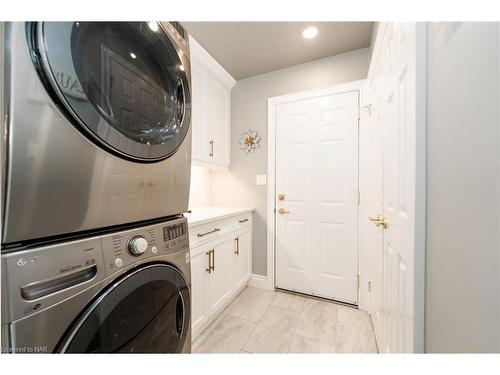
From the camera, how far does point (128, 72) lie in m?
0.61

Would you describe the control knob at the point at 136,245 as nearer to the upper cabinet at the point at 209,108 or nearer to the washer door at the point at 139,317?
the washer door at the point at 139,317

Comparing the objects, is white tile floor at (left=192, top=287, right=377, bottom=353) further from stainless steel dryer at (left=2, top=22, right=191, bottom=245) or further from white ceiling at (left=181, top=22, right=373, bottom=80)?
white ceiling at (left=181, top=22, right=373, bottom=80)

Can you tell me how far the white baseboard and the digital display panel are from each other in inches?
62.3

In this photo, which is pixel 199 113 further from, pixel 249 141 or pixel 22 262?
pixel 22 262

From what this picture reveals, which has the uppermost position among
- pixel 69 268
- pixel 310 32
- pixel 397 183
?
pixel 310 32

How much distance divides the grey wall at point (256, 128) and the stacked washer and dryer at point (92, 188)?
1.41 metres

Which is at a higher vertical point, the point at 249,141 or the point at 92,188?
the point at 249,141

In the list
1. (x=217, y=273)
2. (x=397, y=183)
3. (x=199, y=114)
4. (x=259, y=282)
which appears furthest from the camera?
(x=259, y=282)

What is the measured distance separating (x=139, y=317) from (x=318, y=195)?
1.69 m

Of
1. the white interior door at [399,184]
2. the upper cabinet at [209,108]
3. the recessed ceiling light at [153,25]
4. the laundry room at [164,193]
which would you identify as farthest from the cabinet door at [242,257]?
the recessed ceiling light at [153,25]

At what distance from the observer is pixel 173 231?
778 mm

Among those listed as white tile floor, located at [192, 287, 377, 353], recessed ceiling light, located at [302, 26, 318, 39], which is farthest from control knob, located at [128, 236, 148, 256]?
recessed ceiling light, located at [302, 26, 318, 39]

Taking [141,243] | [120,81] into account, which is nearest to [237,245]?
[141,243]
